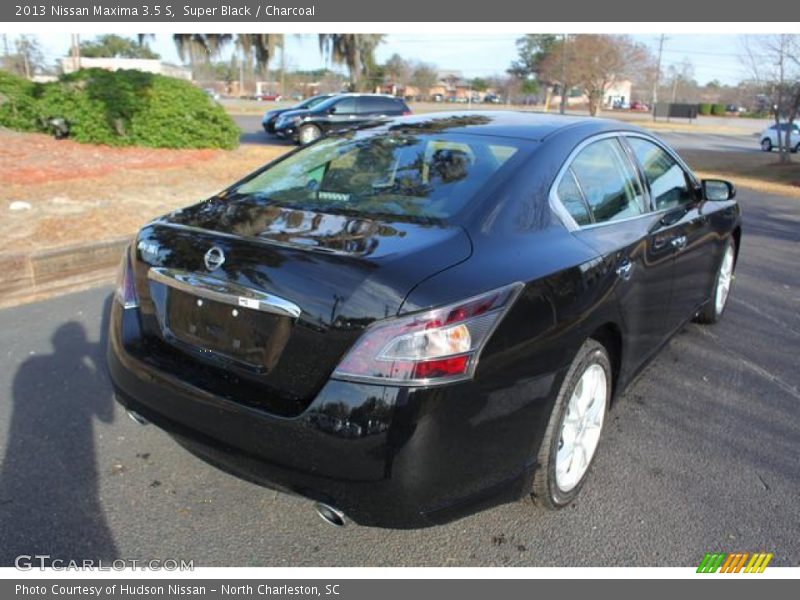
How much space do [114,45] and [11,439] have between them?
9971 cm

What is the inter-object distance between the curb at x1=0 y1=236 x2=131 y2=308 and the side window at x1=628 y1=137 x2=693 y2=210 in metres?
4.74

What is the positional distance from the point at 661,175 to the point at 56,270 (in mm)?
4947

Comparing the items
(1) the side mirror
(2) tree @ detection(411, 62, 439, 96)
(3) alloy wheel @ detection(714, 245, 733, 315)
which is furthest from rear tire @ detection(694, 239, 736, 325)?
(2) tree @ detection(411, 62, 439, 96)

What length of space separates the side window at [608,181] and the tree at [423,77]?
272 feet

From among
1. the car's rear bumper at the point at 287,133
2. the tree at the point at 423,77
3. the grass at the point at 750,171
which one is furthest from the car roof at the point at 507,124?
the tree at the point at 423,77

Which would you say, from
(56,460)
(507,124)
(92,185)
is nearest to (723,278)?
(507,124)

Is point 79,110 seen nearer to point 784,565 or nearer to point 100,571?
point 100,571

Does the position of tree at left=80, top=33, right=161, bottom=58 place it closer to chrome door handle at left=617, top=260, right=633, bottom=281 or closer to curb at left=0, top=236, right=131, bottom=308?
curb at left=0, top=236, right=131, bottom=308

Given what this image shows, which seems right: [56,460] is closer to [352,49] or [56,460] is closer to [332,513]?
[332,513]

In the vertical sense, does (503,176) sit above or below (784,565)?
above

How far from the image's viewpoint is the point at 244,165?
13.2 metres

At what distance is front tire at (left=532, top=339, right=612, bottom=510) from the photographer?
2555mm

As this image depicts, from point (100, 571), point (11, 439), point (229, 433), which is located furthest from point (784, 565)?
point (11, 439)

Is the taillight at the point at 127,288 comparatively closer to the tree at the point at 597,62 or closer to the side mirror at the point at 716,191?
the side mirror at the point at 716,191
